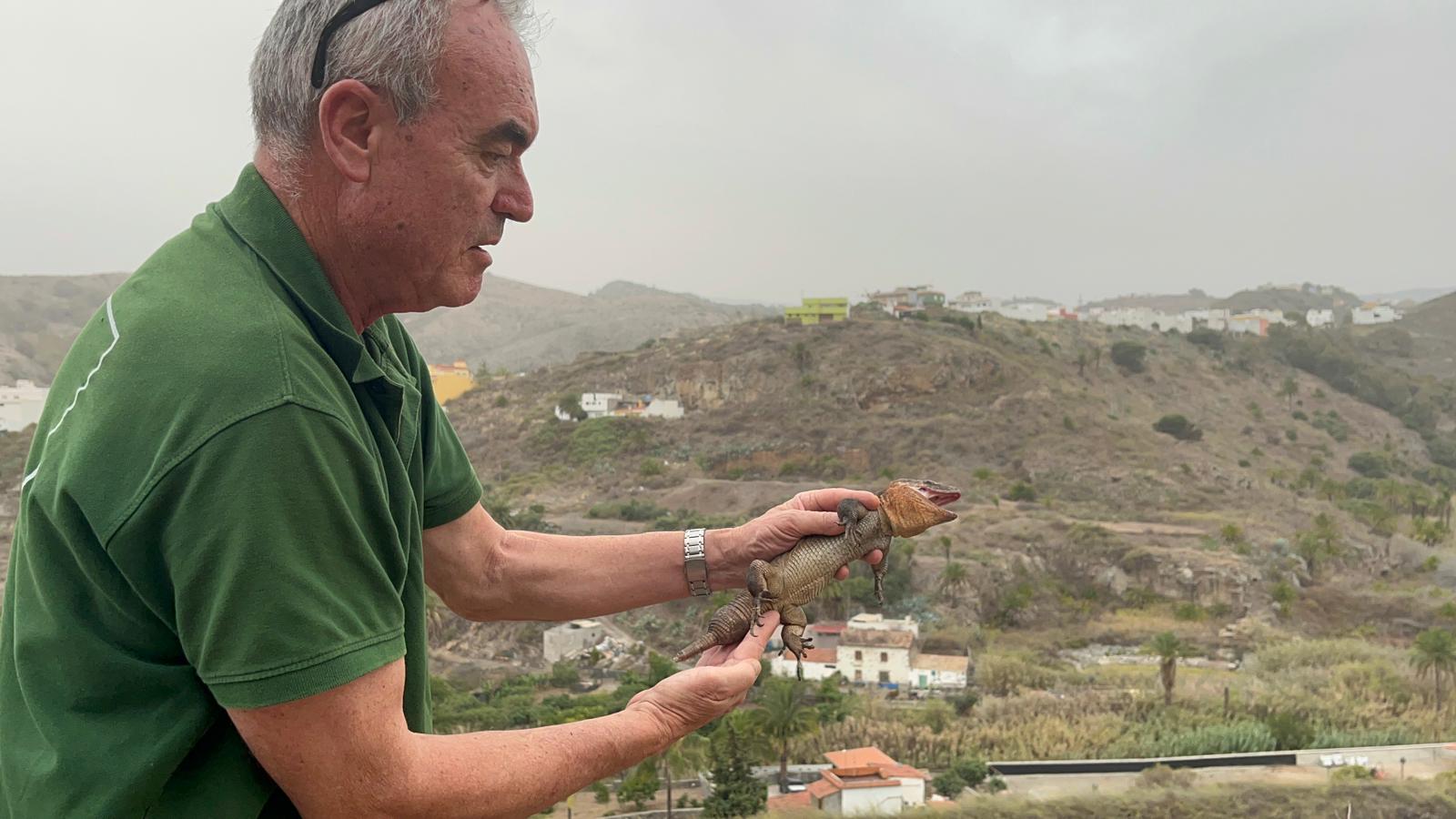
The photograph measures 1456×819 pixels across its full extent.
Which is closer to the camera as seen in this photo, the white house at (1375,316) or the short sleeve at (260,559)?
the short sleeve at (260,559)

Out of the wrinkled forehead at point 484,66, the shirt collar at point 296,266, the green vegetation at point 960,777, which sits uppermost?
the wrinkled forehead at point 484,66

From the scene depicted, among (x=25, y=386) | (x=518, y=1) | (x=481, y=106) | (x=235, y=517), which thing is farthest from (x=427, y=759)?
(x=25, y=386)

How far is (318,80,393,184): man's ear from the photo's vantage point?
4.78 feet

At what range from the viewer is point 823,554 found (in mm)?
2447

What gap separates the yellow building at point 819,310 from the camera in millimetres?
60062

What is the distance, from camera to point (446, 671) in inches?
1003

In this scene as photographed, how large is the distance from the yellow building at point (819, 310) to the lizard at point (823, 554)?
5751cm

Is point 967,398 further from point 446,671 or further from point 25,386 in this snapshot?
point 25,386

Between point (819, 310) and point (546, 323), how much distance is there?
82847 millimetres

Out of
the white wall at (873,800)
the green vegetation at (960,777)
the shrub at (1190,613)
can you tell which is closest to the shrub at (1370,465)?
the shrub at (1190,613)

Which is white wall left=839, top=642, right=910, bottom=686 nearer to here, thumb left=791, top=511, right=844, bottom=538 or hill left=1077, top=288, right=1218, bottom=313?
thumb left=791, top=511, right=844, bottom=538

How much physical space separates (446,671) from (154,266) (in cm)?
2558

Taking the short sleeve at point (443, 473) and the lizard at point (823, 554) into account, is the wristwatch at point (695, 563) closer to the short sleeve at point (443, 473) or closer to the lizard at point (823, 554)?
the lizard at point (823, 554)

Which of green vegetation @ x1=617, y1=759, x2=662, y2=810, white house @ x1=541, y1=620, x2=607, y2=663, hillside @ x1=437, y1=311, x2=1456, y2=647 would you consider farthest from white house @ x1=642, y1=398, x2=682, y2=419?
green vegetation @ x1=617, y1=759, x2=662, y2=810
